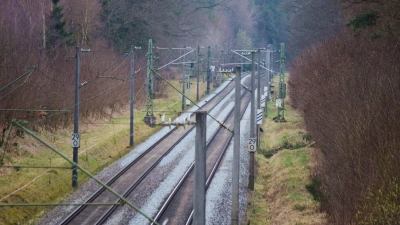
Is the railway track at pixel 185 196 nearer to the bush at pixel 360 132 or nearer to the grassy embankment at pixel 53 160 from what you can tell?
the grassy embankment at pixel 53 160

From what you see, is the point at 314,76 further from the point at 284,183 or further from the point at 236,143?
the point at 236,143

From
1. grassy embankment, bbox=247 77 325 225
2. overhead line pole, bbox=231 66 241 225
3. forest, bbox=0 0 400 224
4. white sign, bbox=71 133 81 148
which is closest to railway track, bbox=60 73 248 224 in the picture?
white sign, bbox=71 133 81 148

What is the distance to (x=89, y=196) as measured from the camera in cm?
2148

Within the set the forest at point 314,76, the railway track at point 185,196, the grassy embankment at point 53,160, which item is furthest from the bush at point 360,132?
the grassy embankment at point 53,160

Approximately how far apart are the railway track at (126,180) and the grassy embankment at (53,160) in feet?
3.36

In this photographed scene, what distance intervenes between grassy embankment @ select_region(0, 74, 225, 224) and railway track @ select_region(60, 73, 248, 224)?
3.36 feet

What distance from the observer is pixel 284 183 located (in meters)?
22.8

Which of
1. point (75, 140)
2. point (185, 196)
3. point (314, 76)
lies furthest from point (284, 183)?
point (314, 76)

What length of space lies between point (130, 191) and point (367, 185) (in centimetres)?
1020

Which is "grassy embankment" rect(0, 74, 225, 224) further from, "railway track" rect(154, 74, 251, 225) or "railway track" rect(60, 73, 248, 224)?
"railway track" rect(154, 74, 251, 225)

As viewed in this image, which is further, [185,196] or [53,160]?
[53,160]

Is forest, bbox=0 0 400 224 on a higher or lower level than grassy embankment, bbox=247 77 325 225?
higher

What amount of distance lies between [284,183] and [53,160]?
9288 millimetres

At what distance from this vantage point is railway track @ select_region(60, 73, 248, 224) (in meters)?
18.9
